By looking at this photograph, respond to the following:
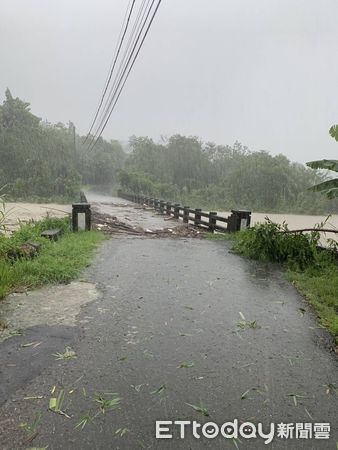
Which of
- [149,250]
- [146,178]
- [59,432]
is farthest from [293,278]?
[146,178]

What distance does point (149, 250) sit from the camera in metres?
9.02

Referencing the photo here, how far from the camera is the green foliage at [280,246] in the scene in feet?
25.8

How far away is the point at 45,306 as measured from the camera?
482 cm

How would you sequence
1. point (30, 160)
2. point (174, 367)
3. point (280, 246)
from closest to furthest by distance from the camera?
point (174, 367), point (280, 246), point (30, 160)

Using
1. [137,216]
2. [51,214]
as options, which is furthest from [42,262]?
[51,214]

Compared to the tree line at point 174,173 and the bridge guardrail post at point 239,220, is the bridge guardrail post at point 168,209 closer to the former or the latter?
the bridge guardrail post at point 239,220

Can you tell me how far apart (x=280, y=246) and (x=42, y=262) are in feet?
17.9

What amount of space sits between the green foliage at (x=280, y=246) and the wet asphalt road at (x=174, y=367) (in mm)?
2112

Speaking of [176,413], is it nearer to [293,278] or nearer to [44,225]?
[293,278]

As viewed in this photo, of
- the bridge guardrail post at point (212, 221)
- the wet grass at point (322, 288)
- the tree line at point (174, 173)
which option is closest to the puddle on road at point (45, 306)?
the wet grass at point (322, 288)

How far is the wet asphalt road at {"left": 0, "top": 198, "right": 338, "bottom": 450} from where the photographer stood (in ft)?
8.61

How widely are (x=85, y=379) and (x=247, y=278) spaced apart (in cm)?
433

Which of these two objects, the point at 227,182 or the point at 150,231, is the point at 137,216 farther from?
the point at 227,182

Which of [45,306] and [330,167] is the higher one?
[330,167]
